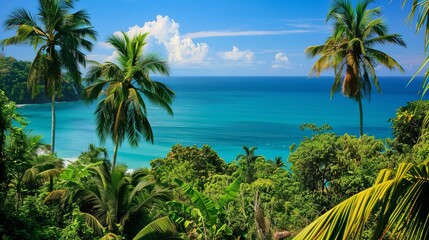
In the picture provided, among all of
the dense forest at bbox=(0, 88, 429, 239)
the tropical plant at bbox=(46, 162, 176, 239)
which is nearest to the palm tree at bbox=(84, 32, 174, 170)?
the dense forest at bbox=(0, 88, 429, 239)

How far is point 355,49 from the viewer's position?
18.3 meters

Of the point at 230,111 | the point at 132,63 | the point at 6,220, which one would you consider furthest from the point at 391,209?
the point at 230,111

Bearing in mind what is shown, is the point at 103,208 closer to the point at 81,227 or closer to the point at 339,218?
the point at 81,227

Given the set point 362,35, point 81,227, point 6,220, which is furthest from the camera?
point 362,35

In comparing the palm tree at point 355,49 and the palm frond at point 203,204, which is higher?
the palm tree at point 355,49

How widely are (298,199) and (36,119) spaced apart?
66.0 meters

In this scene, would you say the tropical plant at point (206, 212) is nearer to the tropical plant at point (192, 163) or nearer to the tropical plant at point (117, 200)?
the tropical plant at point (117, 200)

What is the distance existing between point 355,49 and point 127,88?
1001 centimetres

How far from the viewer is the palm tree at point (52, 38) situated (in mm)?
17922

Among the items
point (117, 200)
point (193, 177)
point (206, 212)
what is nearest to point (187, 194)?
point (206, 212)

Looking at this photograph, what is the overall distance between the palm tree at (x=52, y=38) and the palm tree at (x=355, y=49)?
1074cm

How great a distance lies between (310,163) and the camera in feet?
43.9

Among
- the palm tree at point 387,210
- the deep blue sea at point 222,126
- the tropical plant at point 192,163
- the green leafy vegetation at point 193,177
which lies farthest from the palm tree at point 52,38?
the deep blue sea at point 222,126

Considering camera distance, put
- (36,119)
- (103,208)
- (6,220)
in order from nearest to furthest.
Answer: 1. (6,220)
2. (103,208)
3. (36,119)
